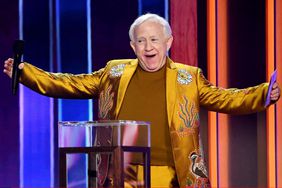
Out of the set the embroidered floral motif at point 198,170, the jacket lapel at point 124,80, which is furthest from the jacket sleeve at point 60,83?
the embroidered floral motif at point 198,170

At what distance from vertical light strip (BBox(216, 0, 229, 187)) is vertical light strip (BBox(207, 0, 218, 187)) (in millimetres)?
19

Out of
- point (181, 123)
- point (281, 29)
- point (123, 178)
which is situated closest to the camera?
point (123, 178)

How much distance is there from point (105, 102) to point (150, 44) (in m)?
0.29

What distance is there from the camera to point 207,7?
3109 mm

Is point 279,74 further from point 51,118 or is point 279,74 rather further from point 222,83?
point 51,118

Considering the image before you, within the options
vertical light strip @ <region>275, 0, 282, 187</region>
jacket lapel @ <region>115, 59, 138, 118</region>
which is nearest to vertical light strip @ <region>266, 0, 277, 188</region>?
vertical light strip @ <region>275, 0, 282, 187</region>

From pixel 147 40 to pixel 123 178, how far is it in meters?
1.17

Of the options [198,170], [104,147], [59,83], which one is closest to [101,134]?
[104,147]

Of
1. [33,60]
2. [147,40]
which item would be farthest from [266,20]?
[33,60]

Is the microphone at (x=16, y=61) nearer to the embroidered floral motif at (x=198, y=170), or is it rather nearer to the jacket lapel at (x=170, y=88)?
the jacket lapel at (x=170, y=88)

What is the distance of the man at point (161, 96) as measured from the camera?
2.53 metres

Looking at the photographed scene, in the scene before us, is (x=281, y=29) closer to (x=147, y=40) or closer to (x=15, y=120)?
(x=147, y=40)

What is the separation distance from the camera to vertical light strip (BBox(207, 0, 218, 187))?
3.09 metres

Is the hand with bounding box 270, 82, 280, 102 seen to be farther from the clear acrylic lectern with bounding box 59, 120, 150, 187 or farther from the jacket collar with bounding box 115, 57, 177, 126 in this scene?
the clear acrylic lectern with bounding box 59, 120, 150, 187
